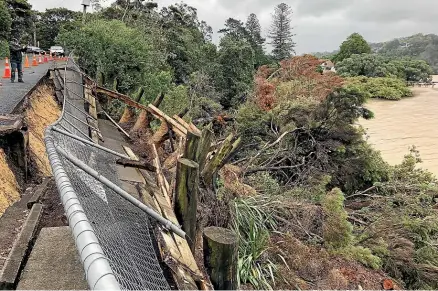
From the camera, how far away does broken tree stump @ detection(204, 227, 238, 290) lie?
10.8 feet

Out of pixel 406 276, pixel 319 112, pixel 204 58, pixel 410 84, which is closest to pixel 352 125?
pixel 319 112

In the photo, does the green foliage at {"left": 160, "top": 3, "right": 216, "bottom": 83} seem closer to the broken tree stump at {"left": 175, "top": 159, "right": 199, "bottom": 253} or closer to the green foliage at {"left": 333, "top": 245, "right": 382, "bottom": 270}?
the green foliage at {"left": 333, "top": 245, "right": 382, "bottom": 270}

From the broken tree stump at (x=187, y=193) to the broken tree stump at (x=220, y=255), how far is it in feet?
1.69

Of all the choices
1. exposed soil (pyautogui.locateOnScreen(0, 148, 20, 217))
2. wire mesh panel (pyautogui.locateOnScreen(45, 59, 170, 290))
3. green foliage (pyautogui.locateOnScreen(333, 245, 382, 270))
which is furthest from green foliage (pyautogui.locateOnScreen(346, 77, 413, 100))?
wire mesh panel (pyautogui.locateOnScreen(45, 59, 170, 290))

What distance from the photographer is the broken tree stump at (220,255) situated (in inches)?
129

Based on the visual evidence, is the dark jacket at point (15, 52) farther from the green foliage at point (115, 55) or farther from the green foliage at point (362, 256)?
the green foliage at point (362, 256)

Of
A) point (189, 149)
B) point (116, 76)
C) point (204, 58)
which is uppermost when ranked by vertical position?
point (204, 58)

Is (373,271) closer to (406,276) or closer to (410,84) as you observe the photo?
(406,276)

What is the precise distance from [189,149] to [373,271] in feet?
15.1

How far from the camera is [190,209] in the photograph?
13.1 feet

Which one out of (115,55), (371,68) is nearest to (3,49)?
(115,55)

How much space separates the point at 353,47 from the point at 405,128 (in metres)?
37.8

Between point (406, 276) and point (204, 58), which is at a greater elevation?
point (204, 58)

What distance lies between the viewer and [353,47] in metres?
67.8
